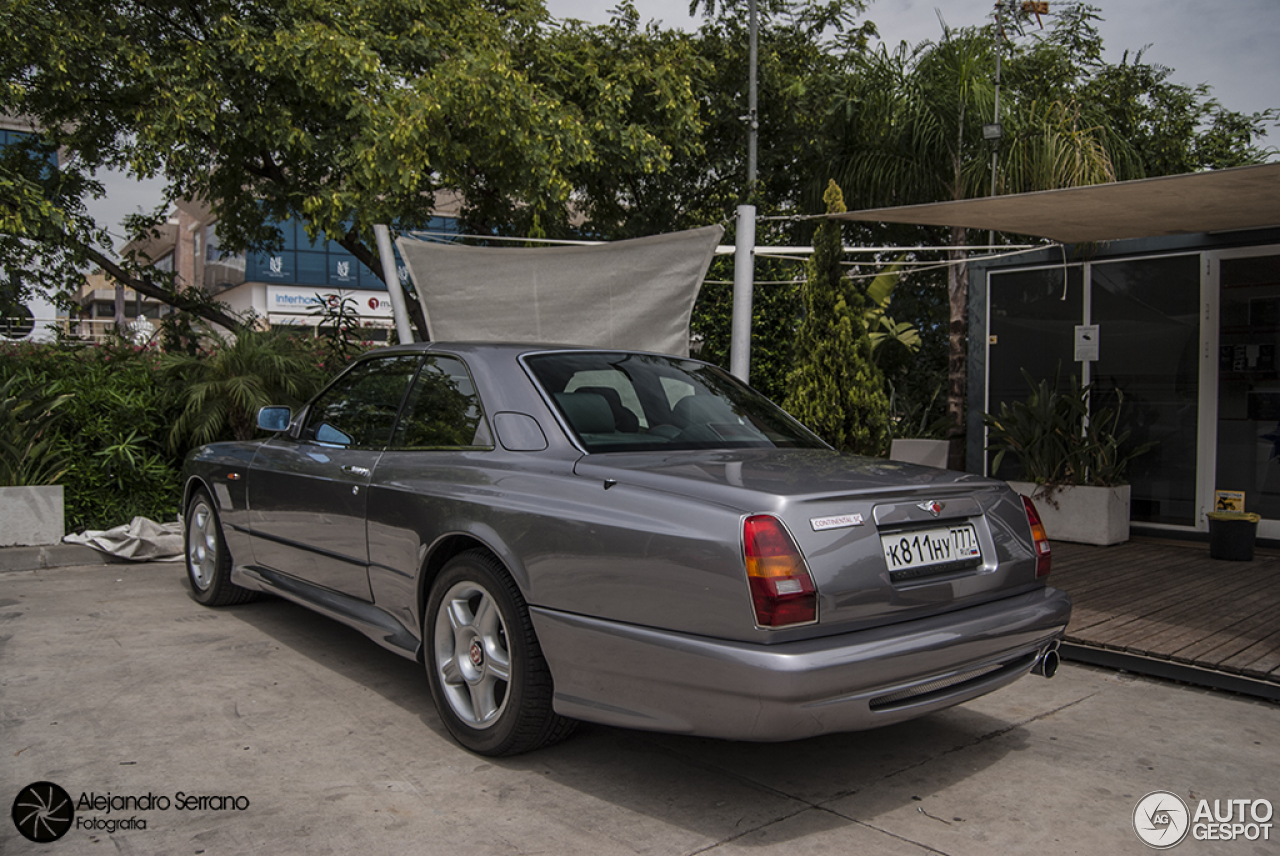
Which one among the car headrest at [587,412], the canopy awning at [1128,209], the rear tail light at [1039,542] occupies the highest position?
the canopy awning at [1128,209]

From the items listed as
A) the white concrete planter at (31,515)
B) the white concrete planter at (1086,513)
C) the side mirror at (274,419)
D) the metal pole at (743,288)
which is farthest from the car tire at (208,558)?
the white concrete planter at (1086,513)

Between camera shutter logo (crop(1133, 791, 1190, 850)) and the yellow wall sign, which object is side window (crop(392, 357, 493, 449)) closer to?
camera shutter logo (crop(1133, 791, 1190, 850))

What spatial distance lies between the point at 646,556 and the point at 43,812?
2040 mm

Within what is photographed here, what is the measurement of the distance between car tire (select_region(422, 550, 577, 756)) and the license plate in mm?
1195

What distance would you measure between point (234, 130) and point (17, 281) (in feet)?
10.3

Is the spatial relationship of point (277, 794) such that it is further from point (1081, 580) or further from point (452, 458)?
point (1081, 580)

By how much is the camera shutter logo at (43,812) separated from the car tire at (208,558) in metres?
2.37

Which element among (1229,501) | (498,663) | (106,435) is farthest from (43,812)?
(1229,501)

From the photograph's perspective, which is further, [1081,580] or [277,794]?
[1081,580]

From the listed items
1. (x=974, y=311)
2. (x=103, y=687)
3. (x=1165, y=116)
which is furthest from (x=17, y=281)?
(x=1165, y=116)

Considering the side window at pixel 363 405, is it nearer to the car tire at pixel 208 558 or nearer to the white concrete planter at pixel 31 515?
the car tire at pixel 208 558

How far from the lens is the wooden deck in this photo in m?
4.45

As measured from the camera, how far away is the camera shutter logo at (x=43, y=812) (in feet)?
9.33

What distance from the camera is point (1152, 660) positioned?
14.8ft
